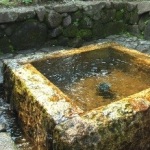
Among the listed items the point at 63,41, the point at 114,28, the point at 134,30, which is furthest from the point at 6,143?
the point at 134,30

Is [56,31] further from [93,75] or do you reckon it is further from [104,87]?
[104,87]

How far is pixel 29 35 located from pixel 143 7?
211cm

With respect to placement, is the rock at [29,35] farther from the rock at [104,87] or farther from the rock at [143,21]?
the rock at [104,87]

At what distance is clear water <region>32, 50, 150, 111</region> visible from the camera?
273 cm

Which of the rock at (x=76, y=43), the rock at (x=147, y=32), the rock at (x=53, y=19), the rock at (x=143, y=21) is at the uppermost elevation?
the rock at (x=53, y=19)

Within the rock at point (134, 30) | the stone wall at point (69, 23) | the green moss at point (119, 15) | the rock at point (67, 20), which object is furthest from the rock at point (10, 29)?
the rock at point (134, 30)

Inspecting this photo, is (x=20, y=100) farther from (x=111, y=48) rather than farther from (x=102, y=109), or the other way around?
(x=111, y=48)

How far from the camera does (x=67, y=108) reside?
7.10ft

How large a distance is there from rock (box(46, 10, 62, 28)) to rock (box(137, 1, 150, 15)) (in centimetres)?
154

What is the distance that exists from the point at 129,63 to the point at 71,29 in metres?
1.79

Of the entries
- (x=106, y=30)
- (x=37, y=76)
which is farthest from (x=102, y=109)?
(x=106, y=30)

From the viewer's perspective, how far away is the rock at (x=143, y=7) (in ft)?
16.8

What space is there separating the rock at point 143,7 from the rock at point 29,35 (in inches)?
70.7

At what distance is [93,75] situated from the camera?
10.5 ft
